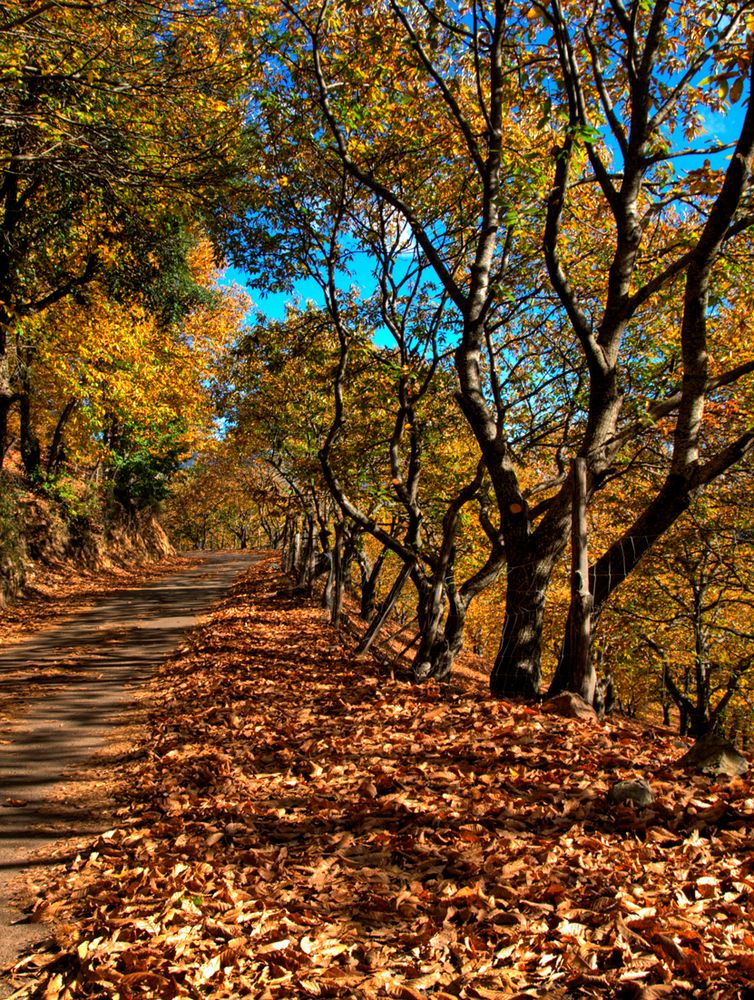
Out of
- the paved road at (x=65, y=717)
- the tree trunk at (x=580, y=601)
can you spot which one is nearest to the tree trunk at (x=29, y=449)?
the paved road at (x=65, y=717)

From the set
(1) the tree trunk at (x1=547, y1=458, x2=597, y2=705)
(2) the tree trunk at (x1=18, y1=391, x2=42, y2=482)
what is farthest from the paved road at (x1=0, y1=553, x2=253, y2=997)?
A: (2) the tree trunk at (x1=18, y1=391, x2=42, y2=482)

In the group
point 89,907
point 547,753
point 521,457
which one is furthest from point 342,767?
point 521,457

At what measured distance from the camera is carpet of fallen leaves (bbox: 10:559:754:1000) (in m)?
2.65

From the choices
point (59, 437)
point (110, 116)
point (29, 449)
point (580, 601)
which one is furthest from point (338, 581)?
point (29, 449)

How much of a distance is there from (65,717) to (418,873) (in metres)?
5.76

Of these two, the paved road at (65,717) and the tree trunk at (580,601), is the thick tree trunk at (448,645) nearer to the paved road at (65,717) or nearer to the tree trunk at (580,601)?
the tree trunk at (580,601)

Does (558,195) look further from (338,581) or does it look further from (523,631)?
(338,581)

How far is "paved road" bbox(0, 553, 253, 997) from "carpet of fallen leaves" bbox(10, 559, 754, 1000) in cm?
47

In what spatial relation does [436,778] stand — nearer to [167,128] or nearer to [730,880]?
[730,880]

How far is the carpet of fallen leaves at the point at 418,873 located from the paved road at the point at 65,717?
1.53ft

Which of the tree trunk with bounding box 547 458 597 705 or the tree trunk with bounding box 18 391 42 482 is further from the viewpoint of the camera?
the tree trunk with bounding box 18 391 42 482

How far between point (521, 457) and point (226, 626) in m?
7.04

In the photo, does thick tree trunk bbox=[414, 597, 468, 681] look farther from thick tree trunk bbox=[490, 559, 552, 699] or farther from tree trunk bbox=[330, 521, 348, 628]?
thick tree trunk bbox=[490, 559, 552, 699]

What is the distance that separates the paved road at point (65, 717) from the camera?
4547mm
